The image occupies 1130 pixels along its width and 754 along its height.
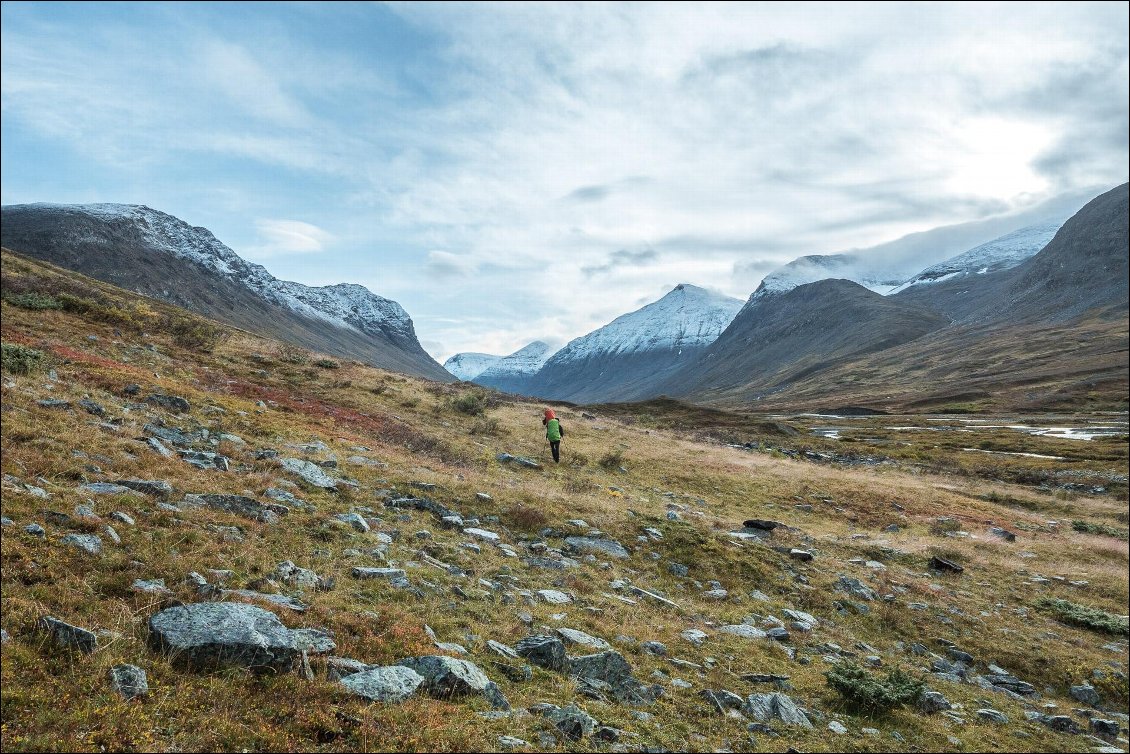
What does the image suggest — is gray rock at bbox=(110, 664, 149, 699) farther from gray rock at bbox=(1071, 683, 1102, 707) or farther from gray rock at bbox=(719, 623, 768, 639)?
gray rock at bbox=(1071, 683, 1102, 707)

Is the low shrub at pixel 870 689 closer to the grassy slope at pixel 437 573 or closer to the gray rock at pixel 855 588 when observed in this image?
the grassy slope at pixel 437 573

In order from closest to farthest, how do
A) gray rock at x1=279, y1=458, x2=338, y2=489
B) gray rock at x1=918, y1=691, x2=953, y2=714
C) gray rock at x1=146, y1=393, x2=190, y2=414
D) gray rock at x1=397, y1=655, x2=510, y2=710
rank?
Answer: 1. gray rock at x1=397, y1=655, x2=510, y2=710
2. gray rock at x1=918, y1=691, x2=953, y2=714
3. gray rock at x1=279, y1=458, x2=338, y2=489
4. gray rock at x1=146, y1=393, x2=190, y2=414

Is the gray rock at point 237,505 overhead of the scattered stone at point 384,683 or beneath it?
overhead

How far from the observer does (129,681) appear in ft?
19.0

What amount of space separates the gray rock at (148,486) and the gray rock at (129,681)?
6.83 meters

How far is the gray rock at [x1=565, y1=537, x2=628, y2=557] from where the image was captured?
15977 mm

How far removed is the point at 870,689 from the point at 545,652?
5.99m

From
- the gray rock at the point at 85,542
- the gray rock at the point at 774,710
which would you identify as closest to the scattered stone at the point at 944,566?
the gray rock at the point at 774,710

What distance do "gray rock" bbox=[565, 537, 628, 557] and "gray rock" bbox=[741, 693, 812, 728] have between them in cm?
694

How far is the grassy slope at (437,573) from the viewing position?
5.96m

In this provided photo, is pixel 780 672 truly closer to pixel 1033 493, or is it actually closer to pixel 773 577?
pixel 773 577

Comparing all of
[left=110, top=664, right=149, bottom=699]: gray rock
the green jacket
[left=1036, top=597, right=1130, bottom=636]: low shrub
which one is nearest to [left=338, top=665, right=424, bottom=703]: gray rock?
[left=110, top=664, right=149, bottom=699]: gray rock

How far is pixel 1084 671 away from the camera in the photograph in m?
14.1

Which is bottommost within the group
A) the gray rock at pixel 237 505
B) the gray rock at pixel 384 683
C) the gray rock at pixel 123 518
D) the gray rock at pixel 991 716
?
the gray rock at pixel 991 716
